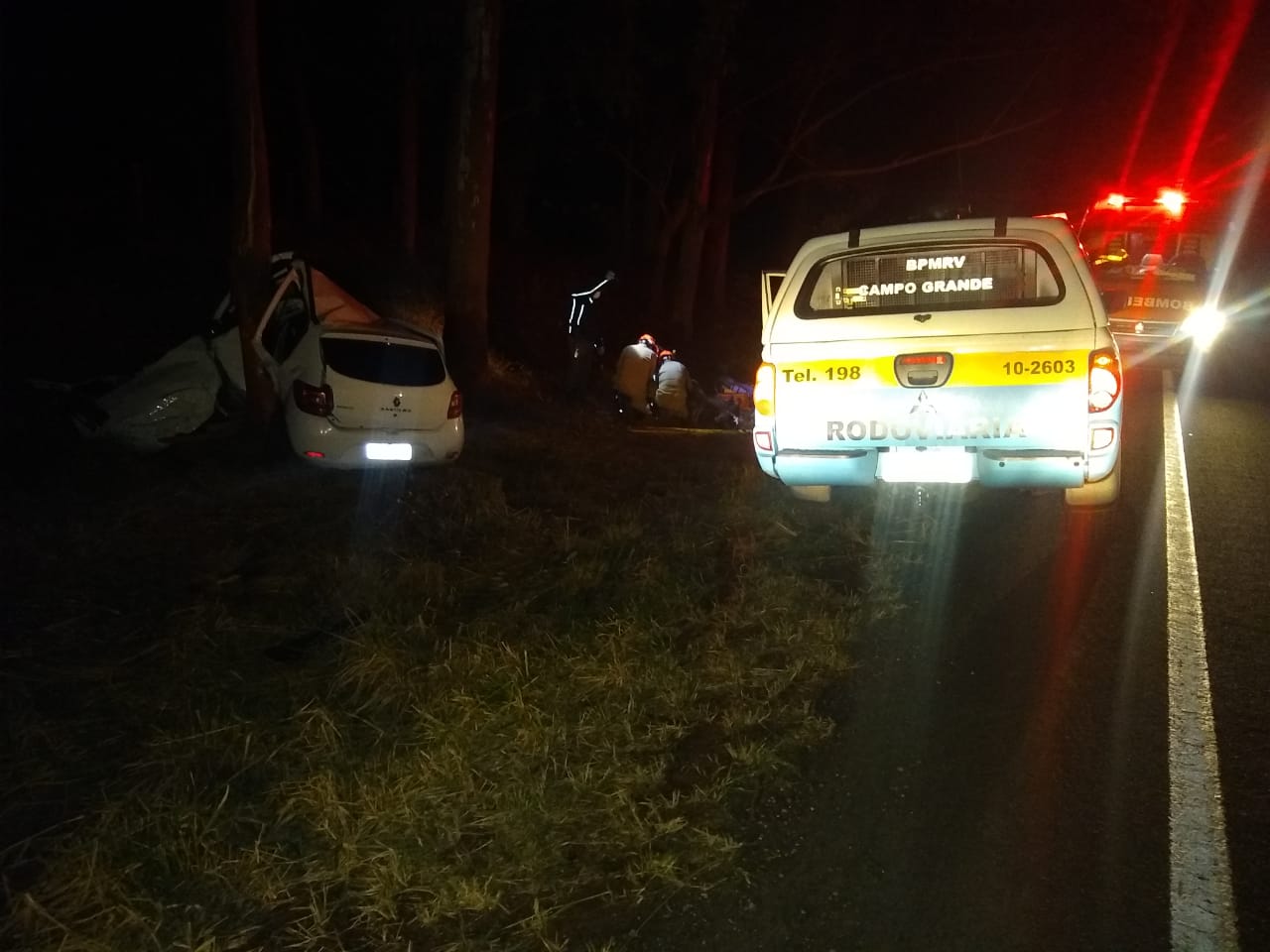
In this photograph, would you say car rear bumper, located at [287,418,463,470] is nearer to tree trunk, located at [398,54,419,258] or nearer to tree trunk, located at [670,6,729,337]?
tree trunk, located at [670,6,729,337]

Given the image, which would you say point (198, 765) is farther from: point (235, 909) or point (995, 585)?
point (995, 585)

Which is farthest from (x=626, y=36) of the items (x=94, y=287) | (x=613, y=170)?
(x=613, y=170)

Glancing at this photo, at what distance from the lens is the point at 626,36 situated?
50.8 ft

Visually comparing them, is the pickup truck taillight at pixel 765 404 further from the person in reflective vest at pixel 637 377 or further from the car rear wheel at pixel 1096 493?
the person in reflective vest at pixel 637 377

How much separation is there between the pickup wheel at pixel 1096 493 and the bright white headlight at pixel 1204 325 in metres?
8.58

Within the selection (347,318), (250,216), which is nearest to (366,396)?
(347,318)

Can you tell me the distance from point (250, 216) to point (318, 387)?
2.26m

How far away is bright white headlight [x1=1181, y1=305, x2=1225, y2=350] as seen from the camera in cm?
1371

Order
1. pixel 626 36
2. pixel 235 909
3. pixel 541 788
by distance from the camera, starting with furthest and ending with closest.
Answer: pixel 626 36, pixel 541 788, pixel 235 909

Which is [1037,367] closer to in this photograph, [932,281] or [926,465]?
[926,465]

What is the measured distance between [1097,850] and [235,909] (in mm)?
2910

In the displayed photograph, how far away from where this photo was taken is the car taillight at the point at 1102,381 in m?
6.04

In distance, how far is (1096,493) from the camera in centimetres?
635

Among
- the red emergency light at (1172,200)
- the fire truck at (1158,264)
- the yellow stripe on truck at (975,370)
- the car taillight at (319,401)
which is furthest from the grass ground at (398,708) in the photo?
the red emergency light at (1172,200)
